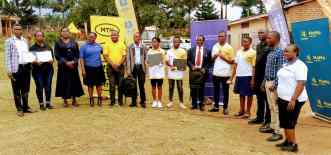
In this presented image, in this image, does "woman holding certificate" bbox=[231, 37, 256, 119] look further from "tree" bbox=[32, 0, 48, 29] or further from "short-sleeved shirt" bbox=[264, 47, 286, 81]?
"tree" bbox=[32, 0, 48, 29]

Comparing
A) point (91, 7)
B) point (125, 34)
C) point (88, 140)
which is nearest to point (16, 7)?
point (91, 7)

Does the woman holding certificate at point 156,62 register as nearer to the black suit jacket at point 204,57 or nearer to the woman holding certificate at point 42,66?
the black suit jacket at point 204,57

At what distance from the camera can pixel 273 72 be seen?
→ 711cm

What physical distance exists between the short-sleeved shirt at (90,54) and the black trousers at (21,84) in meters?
1.15

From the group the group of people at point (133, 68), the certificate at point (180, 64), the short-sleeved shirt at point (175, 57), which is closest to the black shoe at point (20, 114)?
the group of people at point (133, 68)

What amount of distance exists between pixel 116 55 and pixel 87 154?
4035mm

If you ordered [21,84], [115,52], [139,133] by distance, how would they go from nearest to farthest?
1. [139,133]
2. [21,84]
3. [115,52]

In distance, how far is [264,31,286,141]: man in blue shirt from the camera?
704cm

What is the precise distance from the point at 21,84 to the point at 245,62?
4.52 meters

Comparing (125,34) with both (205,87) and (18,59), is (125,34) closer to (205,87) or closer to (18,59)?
(205,87)

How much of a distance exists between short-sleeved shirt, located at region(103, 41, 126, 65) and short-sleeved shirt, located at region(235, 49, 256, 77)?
2.57 metres

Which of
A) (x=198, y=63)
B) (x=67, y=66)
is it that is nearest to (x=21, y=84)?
(x=67, y=66)

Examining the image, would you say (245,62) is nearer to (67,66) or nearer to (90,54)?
(90,54)

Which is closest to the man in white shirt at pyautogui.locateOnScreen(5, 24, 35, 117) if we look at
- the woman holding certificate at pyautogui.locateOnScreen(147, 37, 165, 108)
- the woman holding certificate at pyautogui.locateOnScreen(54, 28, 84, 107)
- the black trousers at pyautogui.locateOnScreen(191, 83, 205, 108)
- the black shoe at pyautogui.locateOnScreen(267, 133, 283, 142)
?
the woman holding certificate at pyautogui.locateOnScreen(54, 28, 84, 107)
